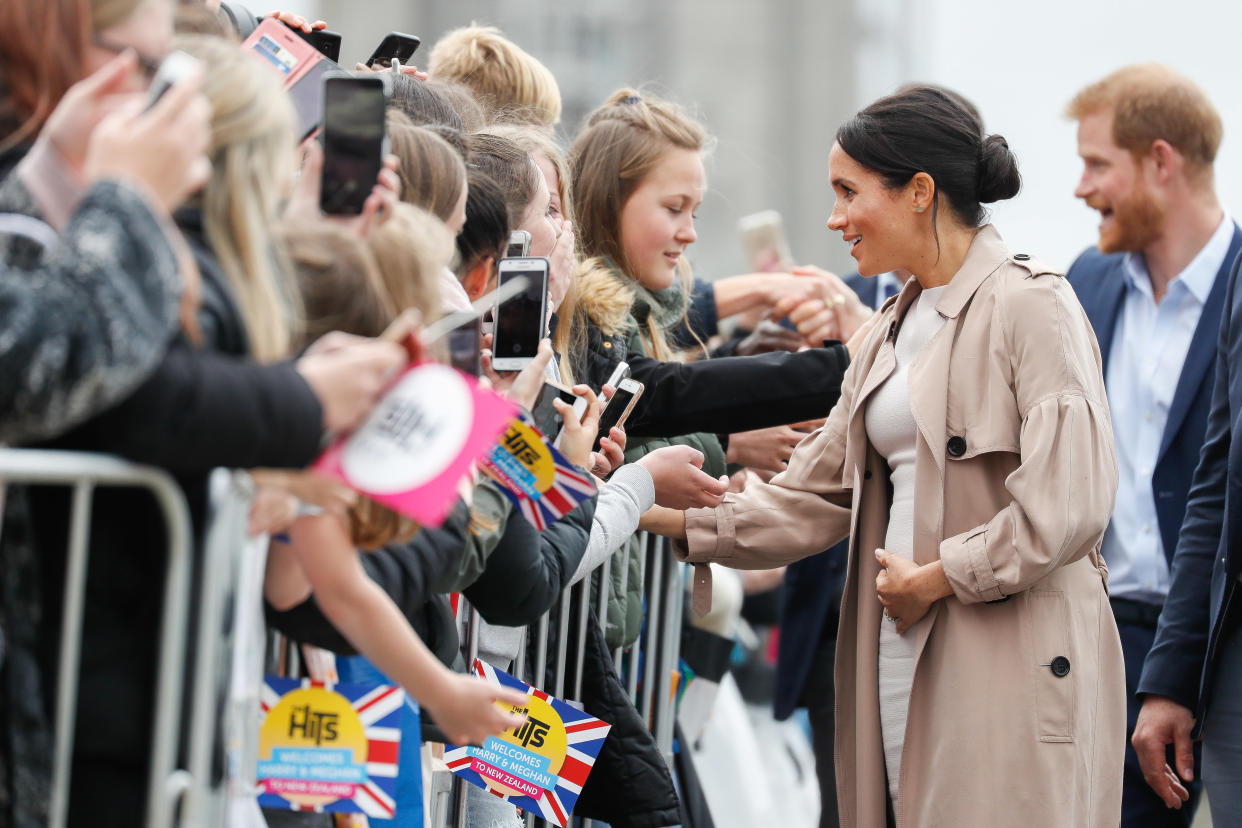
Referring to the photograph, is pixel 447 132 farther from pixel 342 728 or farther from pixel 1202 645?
pixel 1202 645

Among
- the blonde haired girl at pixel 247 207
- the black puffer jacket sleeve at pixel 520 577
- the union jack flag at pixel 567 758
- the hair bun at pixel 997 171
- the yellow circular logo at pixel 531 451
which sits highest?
the hair bun at pixel 997 171

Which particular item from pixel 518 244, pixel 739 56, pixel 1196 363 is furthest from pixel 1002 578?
pixel 739 56

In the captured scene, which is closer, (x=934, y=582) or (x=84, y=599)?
(x=84, y=599)

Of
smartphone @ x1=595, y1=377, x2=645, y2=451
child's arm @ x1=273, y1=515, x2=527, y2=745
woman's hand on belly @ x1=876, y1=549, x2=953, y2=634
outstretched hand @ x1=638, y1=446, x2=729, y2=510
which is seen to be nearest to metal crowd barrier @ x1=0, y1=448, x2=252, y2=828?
child's arm @ x1=273, y1=515, x2=527, y2=745

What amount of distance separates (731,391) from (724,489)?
0.41 meters

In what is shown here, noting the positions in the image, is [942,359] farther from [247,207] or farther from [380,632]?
[247,207]

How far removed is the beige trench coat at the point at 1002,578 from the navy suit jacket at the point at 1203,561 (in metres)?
0.59

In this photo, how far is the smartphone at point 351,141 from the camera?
2143 millimetres

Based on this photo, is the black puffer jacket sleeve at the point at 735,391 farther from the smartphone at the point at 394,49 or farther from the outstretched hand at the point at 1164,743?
the outstretched hand at the point at 1164,743

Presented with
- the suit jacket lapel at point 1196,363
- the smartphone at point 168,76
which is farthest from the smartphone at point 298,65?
the suit jacket lapel at point 1196,363

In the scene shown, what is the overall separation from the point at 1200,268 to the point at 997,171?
1.40 m

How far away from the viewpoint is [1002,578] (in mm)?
3090

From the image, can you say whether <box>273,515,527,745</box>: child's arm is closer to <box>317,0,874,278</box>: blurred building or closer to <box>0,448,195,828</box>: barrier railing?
<box>0,448,195,828</box>: barrier railing

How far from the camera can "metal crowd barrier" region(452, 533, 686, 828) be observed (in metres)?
3.36
